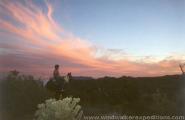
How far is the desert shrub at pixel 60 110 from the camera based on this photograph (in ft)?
10.7

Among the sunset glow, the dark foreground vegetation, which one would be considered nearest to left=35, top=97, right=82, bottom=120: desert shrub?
the dark foreground vegetation

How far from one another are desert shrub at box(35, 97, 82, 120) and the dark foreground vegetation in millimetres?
44

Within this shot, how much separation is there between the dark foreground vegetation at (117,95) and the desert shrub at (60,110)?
0.14 feet

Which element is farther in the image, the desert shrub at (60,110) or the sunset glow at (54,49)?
the sunset glow at (54,49)

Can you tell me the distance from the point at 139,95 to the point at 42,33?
85cm

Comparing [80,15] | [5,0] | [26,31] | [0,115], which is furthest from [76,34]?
[0,115]

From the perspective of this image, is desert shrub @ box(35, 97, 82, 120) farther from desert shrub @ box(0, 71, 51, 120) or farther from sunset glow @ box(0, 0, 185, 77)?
sunset glow @ box(0, 0, 185, 77)

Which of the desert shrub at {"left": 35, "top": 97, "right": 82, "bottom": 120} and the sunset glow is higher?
the sunset glow

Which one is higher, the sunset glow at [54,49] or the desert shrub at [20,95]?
the sunset glow at [54,49]

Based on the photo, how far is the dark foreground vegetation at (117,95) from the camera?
334cm

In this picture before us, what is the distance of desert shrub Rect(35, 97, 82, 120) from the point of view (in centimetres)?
326

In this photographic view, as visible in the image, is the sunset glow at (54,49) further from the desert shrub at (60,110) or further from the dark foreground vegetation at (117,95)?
the desert shrub at (60,110)

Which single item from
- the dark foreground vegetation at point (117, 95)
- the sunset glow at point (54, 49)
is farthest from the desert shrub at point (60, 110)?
the sunset glow at point (54, 49)

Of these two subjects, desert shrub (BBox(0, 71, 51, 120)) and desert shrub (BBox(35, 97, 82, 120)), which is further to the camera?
desert shrub (BBox(0, 71, 51, 120))
